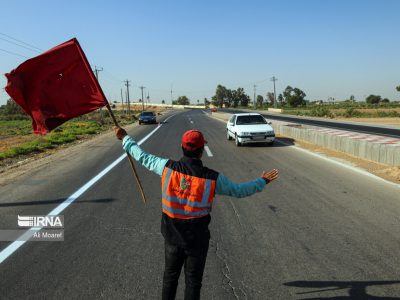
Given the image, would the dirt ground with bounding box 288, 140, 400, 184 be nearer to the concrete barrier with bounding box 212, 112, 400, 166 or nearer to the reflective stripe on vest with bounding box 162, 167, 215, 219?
the concrete barrier with bounding box 212, 112, 400, 166

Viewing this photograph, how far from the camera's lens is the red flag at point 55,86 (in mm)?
4445

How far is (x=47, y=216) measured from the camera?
7.18 metres

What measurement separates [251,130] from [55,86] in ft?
47.1

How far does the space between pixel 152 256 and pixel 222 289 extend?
1267 millimetres

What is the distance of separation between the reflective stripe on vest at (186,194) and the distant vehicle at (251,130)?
49.6 ft

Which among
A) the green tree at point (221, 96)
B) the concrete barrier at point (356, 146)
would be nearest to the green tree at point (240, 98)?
the green tree at point (221, 96)

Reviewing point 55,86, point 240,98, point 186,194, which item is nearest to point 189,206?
point 186,194

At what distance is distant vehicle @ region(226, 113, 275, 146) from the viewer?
59.6 ft

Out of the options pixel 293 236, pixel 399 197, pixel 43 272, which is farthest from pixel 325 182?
pixel 43 272

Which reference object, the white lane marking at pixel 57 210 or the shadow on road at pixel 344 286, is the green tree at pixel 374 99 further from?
the shadow on road at pixel 344 286

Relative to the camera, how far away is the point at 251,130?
60.1 ft

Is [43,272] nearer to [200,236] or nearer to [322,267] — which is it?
[200,236]

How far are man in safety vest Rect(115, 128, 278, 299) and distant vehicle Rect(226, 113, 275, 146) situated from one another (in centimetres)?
1491

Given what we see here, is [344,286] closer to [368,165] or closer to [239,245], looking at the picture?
[239,245]
